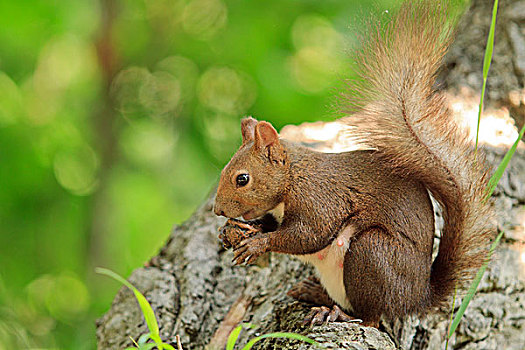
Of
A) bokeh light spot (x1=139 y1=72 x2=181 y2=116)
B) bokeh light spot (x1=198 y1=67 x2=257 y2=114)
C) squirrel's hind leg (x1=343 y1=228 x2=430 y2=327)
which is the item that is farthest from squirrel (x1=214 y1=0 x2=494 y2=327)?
bokeh light spot (x1=139 y1=72 x2=181 y2=116)

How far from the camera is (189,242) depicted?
1.80m

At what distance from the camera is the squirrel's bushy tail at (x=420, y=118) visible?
122 cm

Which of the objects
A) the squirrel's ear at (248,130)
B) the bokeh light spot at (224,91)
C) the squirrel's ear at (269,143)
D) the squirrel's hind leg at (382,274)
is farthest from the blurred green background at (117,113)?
the squirrel's hind leg at (382,274)

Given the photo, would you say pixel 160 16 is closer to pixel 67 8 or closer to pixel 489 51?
pixel 67 8

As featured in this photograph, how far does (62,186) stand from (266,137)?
236 centimetres

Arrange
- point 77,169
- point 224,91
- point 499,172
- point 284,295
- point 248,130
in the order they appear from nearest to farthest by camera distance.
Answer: point 499,172, point 248,130, point 284,295, point 224,91, point 77,169

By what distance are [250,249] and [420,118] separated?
502 millimetres

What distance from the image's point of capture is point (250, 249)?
3.98 feet

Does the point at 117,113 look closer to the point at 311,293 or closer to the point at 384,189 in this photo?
the point at 311,293

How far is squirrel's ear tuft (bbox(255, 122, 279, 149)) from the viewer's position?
Result: 1.23 m

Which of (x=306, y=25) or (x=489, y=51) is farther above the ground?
(x=306, y=25)

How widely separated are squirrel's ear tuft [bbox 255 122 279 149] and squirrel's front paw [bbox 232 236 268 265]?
22cm

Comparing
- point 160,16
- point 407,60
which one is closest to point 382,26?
point 407,60

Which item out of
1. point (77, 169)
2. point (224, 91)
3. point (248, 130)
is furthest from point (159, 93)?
point (248, 130)
